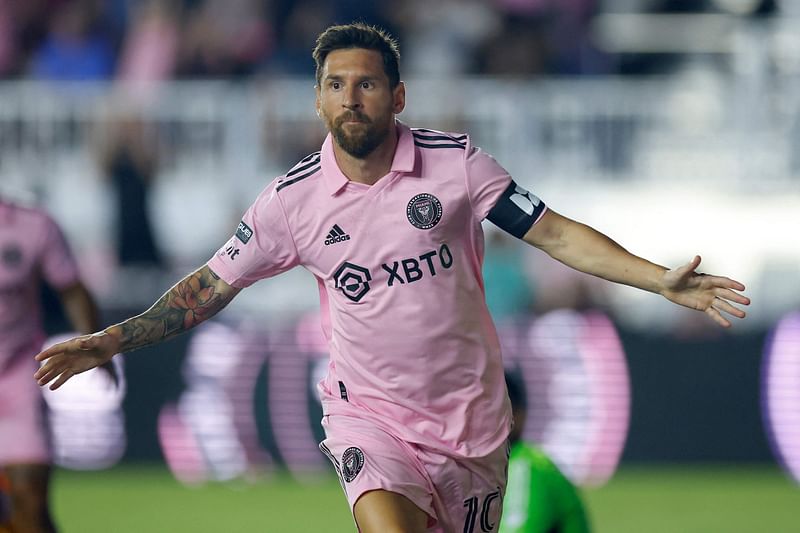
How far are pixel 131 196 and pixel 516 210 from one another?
9913 mm

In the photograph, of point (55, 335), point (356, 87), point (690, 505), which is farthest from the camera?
point (55, 335)

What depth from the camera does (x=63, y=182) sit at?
17219 mm

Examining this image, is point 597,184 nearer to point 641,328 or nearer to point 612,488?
point 641,328

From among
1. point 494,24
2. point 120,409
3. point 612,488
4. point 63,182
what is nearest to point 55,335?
point 120,409

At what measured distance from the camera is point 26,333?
883 centimetres

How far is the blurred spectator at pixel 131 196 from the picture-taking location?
16.0 metres

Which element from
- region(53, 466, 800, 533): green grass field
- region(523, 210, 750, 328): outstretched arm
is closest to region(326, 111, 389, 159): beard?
region(523, 210, 750, 328): outstretched arm

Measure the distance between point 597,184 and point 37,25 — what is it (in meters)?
6.30

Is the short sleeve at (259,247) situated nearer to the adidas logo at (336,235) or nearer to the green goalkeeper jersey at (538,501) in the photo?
the adidas logo at (336,235)

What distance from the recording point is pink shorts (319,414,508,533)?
653cm

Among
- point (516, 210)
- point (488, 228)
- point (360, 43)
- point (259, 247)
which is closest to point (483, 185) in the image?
point (516, 210)

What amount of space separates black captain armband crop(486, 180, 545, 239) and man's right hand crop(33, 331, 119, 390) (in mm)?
1613

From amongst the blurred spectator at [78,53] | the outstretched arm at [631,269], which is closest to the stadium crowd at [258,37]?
the blurred spectator at [78,53]

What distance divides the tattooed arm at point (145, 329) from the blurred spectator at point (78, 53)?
11.0 meters
